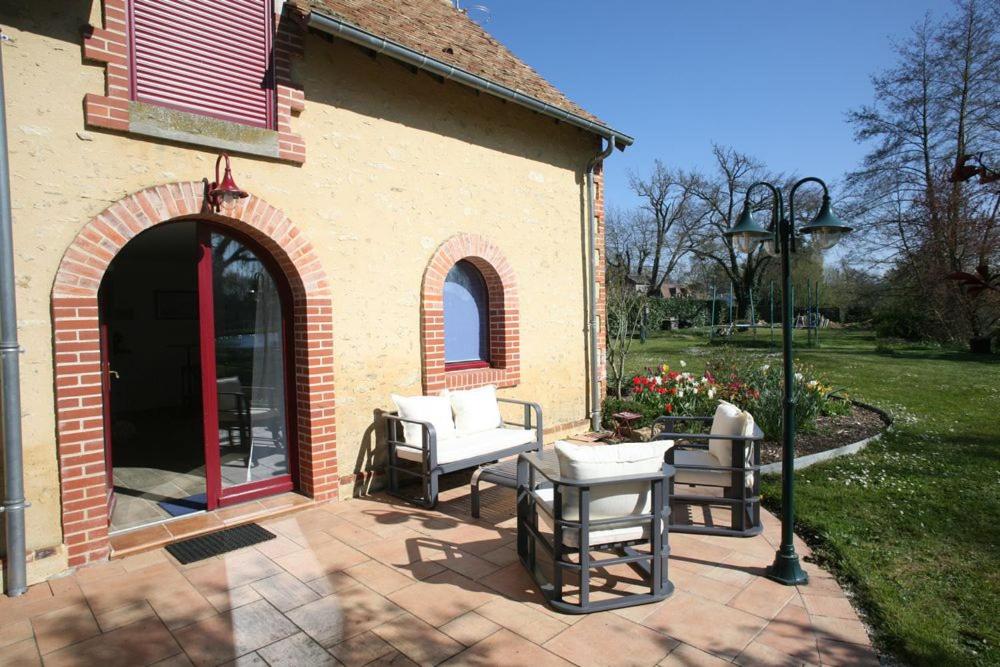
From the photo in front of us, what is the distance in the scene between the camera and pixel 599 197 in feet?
28.1

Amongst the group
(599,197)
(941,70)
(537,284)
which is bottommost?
(537,284)

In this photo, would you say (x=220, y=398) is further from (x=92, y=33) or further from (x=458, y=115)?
(x=458, y=115)

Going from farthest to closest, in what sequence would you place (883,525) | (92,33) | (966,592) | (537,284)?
1. (537,284)
2. (883,525)
3. (92,33)
4. (966,592)

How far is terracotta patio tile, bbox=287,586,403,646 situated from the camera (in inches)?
130

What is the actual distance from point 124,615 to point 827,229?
5008 millimetres

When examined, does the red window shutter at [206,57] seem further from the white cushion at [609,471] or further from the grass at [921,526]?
the grass at [921,526]

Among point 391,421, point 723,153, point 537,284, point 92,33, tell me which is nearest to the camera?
point 92,33

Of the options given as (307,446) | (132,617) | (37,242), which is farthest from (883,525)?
(37,242)

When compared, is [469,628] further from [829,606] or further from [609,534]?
[829,606]

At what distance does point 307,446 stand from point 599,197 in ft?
18.1

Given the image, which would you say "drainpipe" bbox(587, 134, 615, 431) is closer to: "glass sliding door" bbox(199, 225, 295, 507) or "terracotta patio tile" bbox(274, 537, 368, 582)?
"glass sliding door" bbox(199, 225, 295, 507)

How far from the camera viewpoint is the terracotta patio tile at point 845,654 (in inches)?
117

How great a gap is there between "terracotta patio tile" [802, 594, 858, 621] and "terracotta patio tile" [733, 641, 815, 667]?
58 cm

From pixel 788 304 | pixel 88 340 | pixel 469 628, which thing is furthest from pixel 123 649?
pixel 788 304
